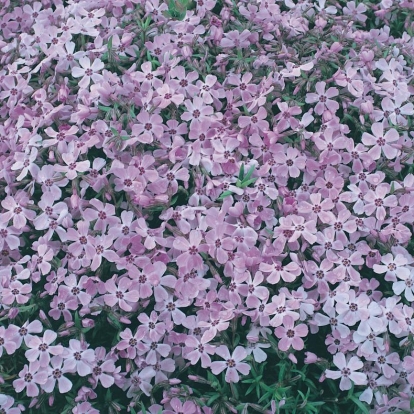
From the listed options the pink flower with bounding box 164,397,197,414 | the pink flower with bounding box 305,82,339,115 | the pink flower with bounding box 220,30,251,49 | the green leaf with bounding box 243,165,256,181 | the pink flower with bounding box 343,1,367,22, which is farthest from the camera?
→ the pink flower with bounding box 343,1,367,22

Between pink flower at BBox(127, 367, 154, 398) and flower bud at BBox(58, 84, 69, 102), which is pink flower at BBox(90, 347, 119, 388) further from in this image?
flower bud at BBox(58, 84, 69, 102)

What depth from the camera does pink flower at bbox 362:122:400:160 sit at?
93.8 inches

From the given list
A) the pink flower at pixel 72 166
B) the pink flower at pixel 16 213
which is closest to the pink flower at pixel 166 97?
the pink flower at pixel 72 166

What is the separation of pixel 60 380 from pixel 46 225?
52 centimetres

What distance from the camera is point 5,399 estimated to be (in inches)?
83.0

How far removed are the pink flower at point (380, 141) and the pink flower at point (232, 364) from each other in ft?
2.84

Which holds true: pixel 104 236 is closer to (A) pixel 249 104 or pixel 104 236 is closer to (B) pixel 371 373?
(A) pixel 249 104

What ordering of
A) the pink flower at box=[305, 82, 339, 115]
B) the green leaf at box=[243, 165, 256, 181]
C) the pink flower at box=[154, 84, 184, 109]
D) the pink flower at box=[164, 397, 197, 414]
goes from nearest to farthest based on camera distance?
the pink flower at box=[164, 397, 197, 414] → the green leaf at box=[243, 165, 256, 181] → the pink flower at box=[154, 84, 184, 109] → the pink flower at box=[305, 82, 339, 115]

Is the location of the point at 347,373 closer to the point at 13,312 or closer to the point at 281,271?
the point at 281,271

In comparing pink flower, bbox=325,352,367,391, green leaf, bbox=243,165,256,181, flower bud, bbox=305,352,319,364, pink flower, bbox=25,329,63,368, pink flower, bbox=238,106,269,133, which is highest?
pink flower, bbox=238,106,269,133

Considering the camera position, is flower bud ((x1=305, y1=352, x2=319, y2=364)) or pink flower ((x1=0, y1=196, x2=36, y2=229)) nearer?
flower bud ((x1=305, y1=352, x2=319, y2=364))

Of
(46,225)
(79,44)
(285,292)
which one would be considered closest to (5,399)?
→ (46,225)

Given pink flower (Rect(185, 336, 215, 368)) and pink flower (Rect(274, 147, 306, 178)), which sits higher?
pink flower (Rect(274, 147, 306, 178))

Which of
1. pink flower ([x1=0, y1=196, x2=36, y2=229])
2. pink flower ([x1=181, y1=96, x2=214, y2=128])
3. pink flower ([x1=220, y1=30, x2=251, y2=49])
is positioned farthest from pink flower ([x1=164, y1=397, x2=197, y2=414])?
pink flower ([x1=220, y1=30, x2=251, y2=49])
